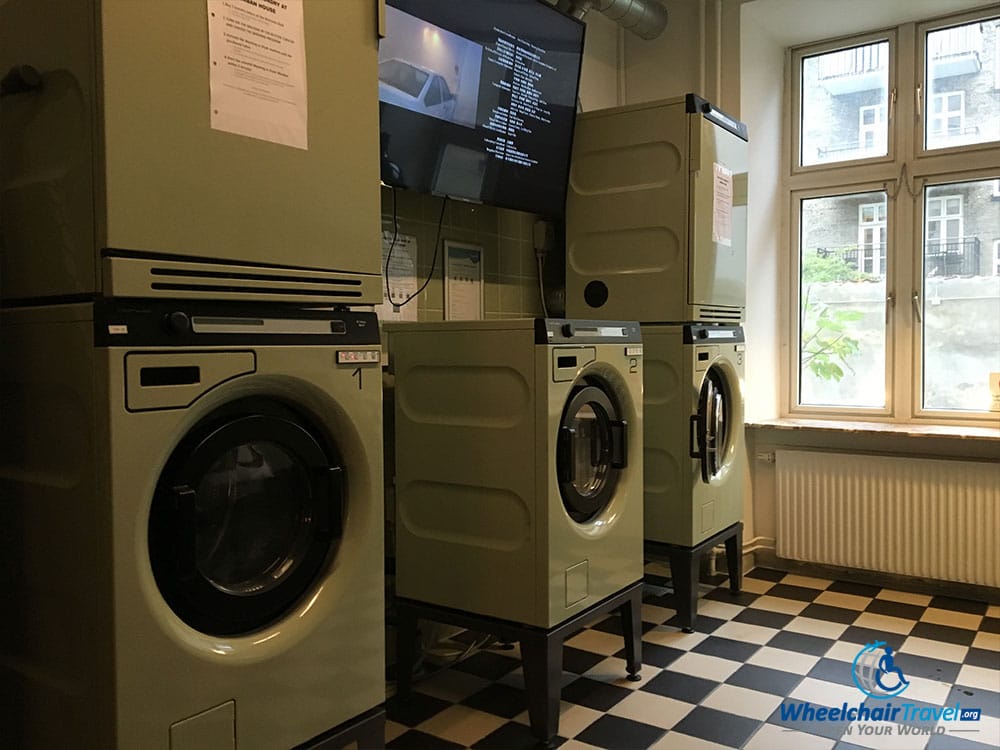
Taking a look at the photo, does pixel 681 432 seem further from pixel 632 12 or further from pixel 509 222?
pixel 632 12

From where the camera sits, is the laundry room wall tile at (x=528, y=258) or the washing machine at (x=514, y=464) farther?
the laundry room wall tile at (x=528, y=258)

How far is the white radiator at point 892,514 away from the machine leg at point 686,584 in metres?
0.90

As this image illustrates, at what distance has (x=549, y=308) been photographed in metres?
3.26

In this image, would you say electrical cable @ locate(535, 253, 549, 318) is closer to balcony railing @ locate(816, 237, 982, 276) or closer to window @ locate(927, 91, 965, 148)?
balcony railing @ locate(816, 237, 982, 276)

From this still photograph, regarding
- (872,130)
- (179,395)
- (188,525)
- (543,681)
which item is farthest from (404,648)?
(872,130)

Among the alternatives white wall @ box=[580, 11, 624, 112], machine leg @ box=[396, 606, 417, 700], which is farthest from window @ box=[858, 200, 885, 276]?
machine leg @ box=[396, 606, 417, 700]

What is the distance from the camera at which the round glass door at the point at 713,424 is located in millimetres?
2895

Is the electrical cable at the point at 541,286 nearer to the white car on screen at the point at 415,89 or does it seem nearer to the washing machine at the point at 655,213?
the washing machine at the point at 655,213

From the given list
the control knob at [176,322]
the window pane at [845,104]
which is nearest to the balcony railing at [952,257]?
the window pane at [845,104]

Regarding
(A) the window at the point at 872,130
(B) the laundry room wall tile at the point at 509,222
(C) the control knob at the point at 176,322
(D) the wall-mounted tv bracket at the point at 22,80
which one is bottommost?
(C) the control knob at the point at 176,322

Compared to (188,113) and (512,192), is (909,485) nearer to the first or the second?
(512,192)

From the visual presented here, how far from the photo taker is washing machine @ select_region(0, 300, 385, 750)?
1153 millimetres

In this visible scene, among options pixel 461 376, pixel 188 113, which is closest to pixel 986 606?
pixel 461 376

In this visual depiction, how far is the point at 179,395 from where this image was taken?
1.21 meters
